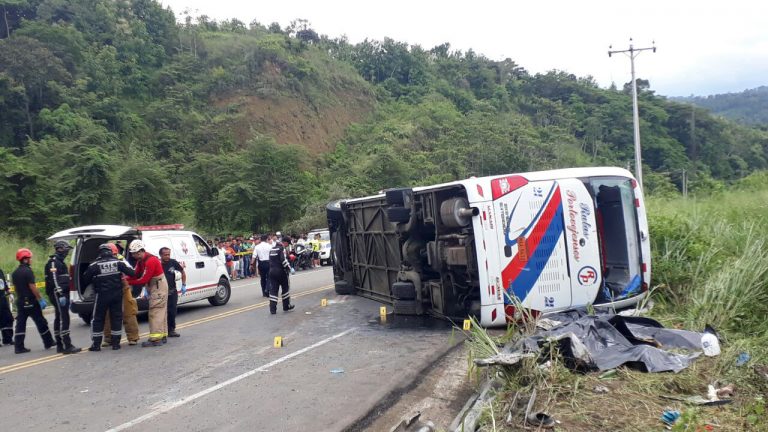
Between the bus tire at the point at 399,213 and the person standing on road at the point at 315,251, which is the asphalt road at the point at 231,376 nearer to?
the bus tire at the point at 399,213

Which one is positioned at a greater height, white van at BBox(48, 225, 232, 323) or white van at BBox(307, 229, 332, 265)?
white van at BBox(48, 225, 232, 323)

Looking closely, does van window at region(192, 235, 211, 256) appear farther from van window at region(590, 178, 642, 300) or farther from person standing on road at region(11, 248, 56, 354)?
van window at region(590, 178, 642, 300)

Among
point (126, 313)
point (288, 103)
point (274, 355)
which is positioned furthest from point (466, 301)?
point (288, 103)

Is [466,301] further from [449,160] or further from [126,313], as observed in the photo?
[449,160]

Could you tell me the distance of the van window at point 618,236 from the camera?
27.9 ft

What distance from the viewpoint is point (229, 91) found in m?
62.2

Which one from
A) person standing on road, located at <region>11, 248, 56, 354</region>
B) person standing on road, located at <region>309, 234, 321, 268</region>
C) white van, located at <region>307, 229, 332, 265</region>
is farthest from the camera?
white van, located at <region>307, 229, 332, 265</region>

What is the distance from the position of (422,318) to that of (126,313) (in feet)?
15.8

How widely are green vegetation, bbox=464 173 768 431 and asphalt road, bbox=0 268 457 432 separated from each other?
1.51 meters

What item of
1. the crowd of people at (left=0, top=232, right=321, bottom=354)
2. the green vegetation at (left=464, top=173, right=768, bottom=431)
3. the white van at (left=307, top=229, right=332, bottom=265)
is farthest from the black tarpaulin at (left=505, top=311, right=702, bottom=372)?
the white van at (left=307, top=229, right=332, bottom=265)

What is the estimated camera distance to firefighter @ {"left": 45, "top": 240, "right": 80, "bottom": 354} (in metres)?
8.70

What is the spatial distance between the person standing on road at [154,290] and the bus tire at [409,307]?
145 inches

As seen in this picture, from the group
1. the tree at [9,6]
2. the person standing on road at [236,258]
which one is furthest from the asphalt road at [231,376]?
the tree at [9,6]

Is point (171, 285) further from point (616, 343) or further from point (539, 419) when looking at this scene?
point (539, 419)
